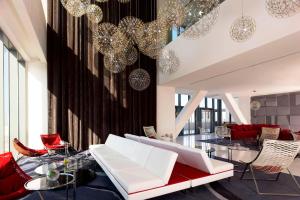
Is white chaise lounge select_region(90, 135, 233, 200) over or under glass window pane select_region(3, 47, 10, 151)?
under

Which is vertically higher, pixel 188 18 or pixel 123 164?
pixel 188 18

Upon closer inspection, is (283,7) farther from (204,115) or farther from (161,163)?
(204,115)

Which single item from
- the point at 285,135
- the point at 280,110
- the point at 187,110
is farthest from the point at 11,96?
the point at 280,110

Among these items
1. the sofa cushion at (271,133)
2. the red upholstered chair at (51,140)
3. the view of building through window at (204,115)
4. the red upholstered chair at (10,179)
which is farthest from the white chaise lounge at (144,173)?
the view of building through window at (204,115)

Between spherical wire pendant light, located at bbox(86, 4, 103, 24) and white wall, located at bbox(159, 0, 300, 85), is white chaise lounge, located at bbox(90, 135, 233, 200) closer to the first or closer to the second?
white wall, located at bbox(159, 0, 300, 85)

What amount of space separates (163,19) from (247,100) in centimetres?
1238

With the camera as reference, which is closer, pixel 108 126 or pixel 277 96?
pixel 108 126

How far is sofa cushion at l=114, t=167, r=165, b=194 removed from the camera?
114 inches

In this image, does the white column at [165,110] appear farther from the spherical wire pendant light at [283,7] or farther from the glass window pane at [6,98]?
the spherical wire pendant light at [283,7]

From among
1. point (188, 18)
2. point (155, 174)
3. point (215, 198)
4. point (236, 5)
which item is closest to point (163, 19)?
point (188, 18)

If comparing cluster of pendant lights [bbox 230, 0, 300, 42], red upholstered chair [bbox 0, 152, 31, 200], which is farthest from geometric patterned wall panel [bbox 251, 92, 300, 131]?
red upholstered chair [bbox 0, 152, 31, 200]

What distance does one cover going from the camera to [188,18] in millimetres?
3607

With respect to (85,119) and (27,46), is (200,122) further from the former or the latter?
(27,46)

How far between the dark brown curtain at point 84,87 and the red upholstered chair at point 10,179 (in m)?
4.07
